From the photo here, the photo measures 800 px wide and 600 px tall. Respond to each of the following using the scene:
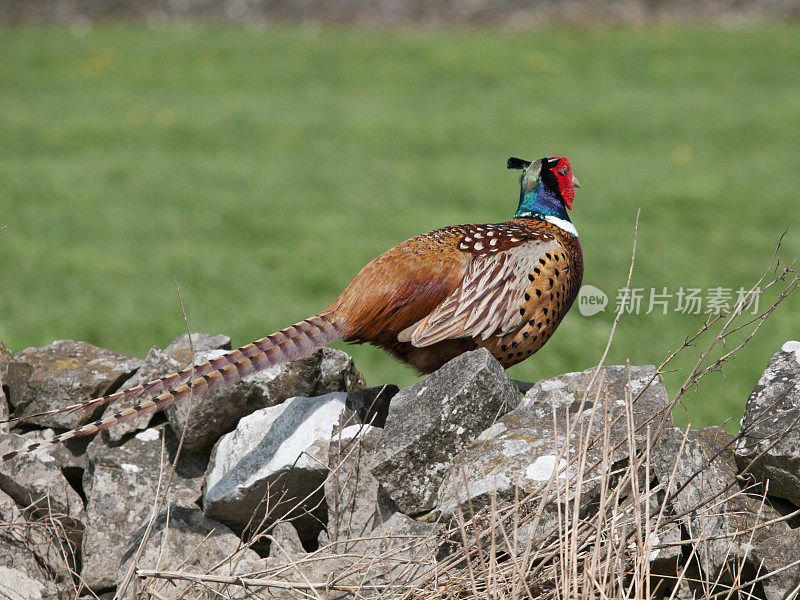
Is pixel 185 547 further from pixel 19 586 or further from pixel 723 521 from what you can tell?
pixel 723 521

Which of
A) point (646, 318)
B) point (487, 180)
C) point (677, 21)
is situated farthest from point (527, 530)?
point (677, 21)

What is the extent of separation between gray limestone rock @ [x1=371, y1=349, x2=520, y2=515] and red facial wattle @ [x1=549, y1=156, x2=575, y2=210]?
0.72 meters

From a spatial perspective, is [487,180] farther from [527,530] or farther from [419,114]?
[527,530]

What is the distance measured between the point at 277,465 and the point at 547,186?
1323mm

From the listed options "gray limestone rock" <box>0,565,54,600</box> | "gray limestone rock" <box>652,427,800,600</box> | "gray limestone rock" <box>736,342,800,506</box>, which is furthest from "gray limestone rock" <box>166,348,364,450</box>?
"gray limestone rock" <box>736,342,800,506</box>

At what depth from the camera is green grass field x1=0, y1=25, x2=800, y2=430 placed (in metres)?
6.43

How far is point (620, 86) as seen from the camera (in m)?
12.5

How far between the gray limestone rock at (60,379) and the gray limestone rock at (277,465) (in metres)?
0.61

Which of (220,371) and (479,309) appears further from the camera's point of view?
(479,309)

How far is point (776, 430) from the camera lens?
2.63 meters

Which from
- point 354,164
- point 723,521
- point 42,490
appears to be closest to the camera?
point 723,521

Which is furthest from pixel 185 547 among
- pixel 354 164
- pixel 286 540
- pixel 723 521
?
pixel 354 164

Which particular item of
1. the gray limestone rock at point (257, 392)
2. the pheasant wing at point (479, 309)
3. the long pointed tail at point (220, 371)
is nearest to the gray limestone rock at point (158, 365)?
the gray limestone rock at point (257, 392)

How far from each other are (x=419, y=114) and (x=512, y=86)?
184 cm
